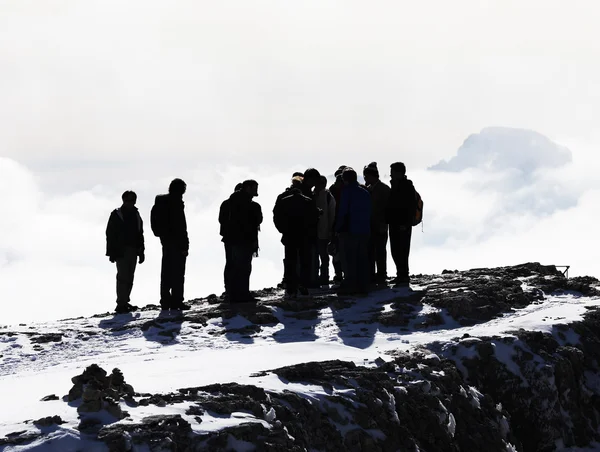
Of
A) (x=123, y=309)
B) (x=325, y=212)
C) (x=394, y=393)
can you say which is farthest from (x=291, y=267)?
(x=394, y=393)

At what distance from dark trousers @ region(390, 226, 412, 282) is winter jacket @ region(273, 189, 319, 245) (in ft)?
6.53

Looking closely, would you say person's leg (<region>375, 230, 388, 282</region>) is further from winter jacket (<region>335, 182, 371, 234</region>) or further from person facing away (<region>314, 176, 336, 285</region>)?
winter jacket (<region>335, 182, 371, 234</region>)

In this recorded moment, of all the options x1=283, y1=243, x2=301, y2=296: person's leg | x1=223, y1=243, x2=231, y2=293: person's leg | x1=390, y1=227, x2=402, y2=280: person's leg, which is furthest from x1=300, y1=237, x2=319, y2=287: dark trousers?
x1=390, y1=227, x2=402, y2=280: person's leg

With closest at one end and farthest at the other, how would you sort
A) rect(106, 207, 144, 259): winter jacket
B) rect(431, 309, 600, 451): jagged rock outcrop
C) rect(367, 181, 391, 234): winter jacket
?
rect(431, 309, 600, 451): jagged rock outcrop, rect(106, 207, 144, 259): winter jacket, rect(367, 181, 391, 234): winter jacket

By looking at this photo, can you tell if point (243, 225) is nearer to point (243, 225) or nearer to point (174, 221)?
point (243, 225)

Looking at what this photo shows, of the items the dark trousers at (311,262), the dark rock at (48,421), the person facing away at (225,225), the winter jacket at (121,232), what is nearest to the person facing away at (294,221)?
the dark trousers at (311,262)

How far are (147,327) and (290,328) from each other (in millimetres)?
2309

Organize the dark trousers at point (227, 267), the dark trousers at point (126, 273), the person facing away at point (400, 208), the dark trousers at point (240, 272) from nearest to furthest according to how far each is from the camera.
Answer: the dark trousers at point (240, 272)
the dark trousers at point (227, 267)
the dark trousers at point (126, 273)
the person facing away at point (400, 208)

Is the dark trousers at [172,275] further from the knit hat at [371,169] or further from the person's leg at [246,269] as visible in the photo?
the knit hat at [371,169]

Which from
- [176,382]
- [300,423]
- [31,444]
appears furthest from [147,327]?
[31,444]

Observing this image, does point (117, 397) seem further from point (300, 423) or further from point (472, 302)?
point (472, 302)

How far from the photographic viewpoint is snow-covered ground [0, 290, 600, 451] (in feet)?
29.2

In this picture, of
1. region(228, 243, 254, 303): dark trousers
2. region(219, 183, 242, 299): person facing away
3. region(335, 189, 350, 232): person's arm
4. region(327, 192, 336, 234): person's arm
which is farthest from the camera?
region(327, 192, 336, 234): person's arm

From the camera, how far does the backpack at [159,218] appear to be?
1634 cm
